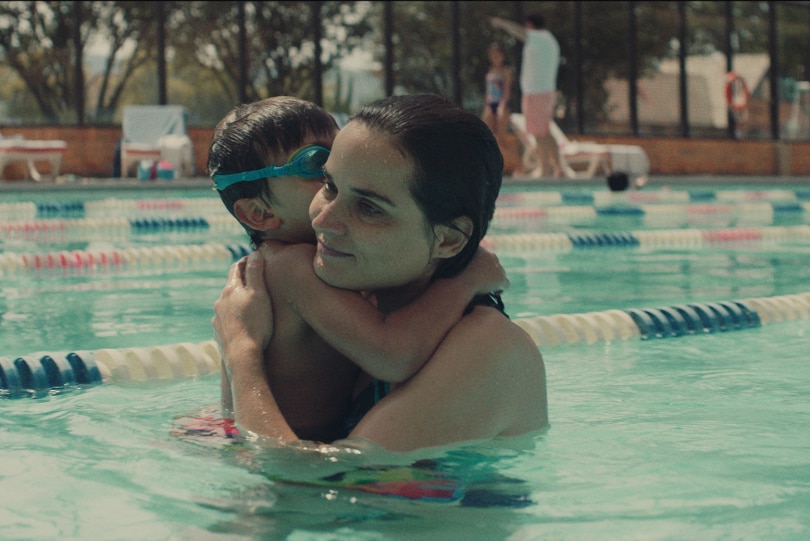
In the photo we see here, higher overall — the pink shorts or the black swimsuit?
the pink shorts

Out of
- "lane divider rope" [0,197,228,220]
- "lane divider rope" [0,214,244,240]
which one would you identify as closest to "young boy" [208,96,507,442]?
"lane divider rope" [0,214,244,240]

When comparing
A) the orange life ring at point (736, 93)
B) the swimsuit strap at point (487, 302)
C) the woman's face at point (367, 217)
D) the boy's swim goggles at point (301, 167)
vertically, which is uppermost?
the orange life ring at point (736, 93)

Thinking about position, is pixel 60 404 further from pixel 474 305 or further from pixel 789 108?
pixel 789 108

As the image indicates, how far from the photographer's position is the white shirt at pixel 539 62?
13500 millimetres

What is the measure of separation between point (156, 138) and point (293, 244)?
1427 centimetres

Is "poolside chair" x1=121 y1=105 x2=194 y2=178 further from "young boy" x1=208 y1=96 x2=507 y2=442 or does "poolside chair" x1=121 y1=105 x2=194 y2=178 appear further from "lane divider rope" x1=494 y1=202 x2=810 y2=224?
"young boy" x1=208 y1=96 x2=507 y2=442

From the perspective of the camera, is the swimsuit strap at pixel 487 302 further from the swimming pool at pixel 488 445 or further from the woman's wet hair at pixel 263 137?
the woman's wet hair at pixel 263 137

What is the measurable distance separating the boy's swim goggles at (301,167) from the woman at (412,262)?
0.11m

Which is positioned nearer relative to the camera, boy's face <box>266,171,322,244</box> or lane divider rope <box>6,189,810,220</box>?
boy's face <box>266,171,322,244</box>

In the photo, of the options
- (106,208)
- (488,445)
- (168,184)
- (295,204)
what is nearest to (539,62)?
(168,184)

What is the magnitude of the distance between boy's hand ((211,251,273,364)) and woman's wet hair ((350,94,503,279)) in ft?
1.31

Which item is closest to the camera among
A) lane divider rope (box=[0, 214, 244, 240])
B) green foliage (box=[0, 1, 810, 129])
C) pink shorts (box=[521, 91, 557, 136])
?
lane divider rope (box=[0, 214, 244, 240])

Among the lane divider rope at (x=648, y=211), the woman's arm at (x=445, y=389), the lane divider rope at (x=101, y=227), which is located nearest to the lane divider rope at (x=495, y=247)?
the lane divider rope at (x=101, y=227)

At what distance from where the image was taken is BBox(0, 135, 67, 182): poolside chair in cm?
1472
